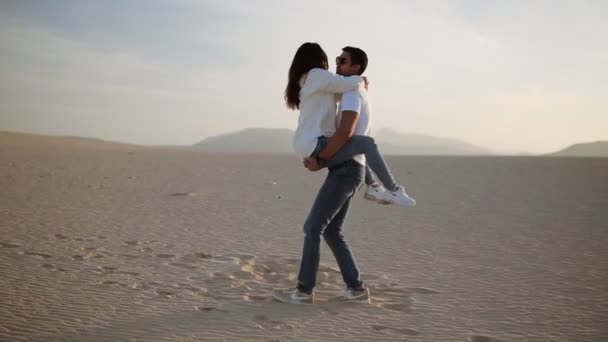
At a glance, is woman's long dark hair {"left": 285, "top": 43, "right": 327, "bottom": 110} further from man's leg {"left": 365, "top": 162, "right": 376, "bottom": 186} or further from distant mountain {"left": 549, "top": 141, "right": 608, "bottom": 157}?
distant mountain {"left": 549, "top": 141, "right": 608, "bottom": 157}

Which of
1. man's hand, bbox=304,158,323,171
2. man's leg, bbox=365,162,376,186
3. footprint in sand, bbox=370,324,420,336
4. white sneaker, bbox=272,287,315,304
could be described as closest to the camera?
man's hand, bbox=304,158,323,171

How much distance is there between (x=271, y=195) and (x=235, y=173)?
622 cm

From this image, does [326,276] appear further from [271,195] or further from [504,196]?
[504,196]

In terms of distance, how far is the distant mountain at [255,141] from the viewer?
15125 centimetres

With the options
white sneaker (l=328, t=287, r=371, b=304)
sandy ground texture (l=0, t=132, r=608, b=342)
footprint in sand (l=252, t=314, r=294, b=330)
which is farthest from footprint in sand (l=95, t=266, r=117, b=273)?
white sneaker (l=328, t=287, r=371, b=304)

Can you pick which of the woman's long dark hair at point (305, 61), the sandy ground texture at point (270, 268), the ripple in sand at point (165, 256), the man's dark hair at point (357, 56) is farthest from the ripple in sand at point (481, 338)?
the ripple in sand at point (165, 256)

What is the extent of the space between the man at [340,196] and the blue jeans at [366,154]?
8cm

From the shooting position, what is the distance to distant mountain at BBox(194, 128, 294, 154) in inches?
5955

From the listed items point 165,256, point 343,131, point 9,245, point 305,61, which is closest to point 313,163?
point 343,131

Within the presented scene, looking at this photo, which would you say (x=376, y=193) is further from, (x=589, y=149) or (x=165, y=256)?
(x=589, y=149)

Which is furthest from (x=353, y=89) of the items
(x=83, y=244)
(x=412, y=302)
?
(x=83, y=244)

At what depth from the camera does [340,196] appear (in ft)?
12.6

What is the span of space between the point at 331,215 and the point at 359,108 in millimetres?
909

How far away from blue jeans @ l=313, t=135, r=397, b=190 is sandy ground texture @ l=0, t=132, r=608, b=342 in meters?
1.22
